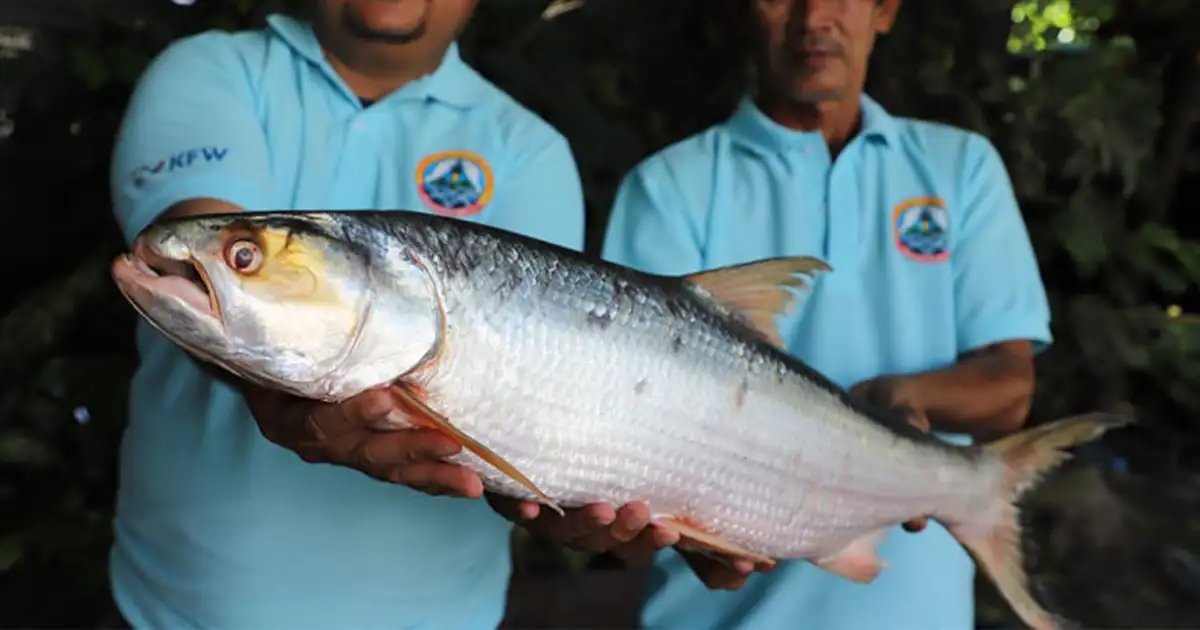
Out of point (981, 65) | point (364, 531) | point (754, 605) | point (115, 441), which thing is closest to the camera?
point (364, 531)

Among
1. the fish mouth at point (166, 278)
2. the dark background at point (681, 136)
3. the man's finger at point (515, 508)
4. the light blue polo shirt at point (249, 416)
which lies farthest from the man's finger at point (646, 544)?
the dark background at point (681, 136)

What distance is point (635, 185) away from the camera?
1.98m

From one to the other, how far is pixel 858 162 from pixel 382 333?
1.22 meters

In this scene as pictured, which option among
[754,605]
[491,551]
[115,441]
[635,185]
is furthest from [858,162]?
[115,441]

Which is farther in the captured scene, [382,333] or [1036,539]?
[1036,539]

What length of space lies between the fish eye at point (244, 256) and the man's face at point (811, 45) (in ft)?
4.09

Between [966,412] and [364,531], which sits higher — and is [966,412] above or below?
above

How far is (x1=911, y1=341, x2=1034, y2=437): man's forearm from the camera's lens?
70.4 inches

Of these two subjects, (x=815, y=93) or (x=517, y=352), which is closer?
(x=517, y=352)

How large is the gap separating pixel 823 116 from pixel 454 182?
802 millimetres

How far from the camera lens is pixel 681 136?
3.72 metres

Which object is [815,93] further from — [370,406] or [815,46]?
[370,406]

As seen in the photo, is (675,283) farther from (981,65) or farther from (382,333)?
(981,65)

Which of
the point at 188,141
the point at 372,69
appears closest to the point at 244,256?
the point at 188,141
